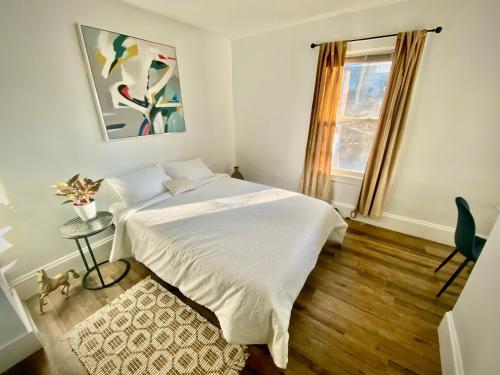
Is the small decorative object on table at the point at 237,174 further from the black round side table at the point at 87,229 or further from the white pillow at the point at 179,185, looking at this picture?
the black round side table at the point at 87,229

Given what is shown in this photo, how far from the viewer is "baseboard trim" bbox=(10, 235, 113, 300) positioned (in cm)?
168

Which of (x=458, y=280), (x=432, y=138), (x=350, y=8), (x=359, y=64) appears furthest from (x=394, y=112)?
(x=458, y=280)

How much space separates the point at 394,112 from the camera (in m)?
2.12

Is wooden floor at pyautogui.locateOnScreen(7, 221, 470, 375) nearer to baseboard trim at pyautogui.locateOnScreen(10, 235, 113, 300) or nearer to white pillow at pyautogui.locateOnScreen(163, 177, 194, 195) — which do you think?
baseboard trim at pyautogui.locateOnScreen(10, 235, 113, 300)

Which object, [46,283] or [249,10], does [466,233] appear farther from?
[46,283]

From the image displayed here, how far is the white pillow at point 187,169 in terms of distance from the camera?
2.41 m

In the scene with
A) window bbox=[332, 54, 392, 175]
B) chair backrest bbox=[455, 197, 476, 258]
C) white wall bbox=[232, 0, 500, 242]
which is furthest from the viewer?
window bbox=[332, 54, 392, 175]

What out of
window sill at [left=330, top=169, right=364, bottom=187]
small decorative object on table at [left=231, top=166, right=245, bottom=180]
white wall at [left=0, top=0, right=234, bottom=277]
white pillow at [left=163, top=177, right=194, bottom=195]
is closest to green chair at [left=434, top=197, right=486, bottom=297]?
window sill at [left=330, top=169, right=364, bottom=187]

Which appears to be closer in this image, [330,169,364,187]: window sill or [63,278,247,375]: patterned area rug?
[63,278,247,375]: patterned area rug

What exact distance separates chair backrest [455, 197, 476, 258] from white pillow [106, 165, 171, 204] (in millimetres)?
2484

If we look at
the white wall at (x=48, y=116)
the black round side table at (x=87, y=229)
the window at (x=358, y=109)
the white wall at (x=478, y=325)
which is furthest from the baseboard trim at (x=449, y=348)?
the white wall at (x=48, y=116)

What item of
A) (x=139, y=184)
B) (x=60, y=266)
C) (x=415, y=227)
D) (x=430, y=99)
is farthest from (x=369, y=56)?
(x=60, y=266)

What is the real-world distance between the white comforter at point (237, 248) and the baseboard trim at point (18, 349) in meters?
0.67

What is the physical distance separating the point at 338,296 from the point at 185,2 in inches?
114
